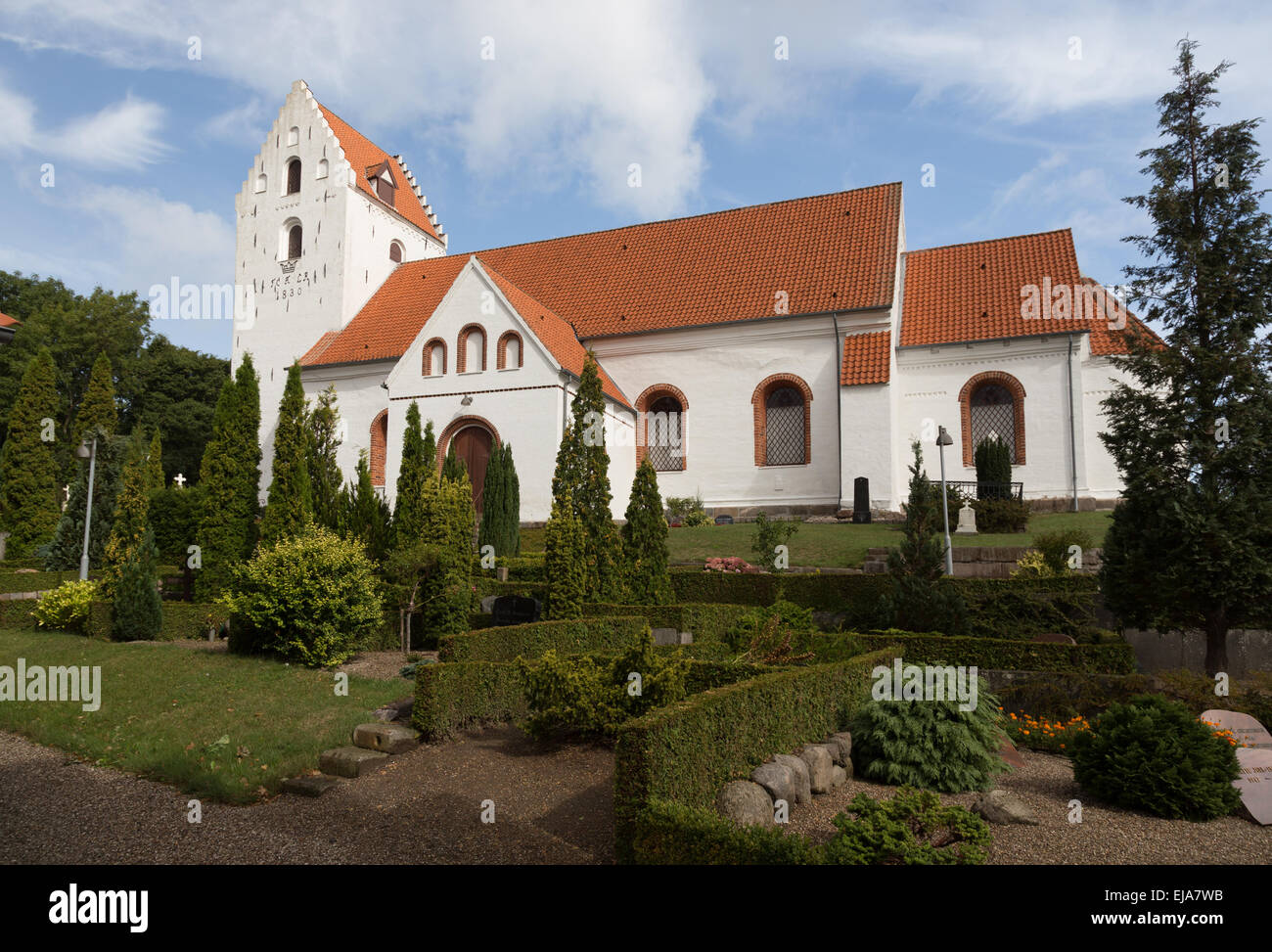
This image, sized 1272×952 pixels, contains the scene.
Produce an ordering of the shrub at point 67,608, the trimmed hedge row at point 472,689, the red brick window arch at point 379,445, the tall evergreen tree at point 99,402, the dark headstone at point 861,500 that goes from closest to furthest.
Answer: the trimmed hedge row at point 472,689
the shrub at point 67,608
the dark headstone at point 861,500
the red brick window arch at point 379,445
the tall evergreen tree at point 99,402

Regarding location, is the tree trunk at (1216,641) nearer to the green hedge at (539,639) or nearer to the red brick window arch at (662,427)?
the green hedge at (539,639)

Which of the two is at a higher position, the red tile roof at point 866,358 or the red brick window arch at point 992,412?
the red tile roof at point 866,358

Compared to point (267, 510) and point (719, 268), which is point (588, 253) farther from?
point (267, 510)

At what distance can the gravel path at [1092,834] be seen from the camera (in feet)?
17.8

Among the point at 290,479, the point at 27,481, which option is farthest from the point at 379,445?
the point at 290,479

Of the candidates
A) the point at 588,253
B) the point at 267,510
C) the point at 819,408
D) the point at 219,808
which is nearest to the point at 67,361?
the point at 588,253

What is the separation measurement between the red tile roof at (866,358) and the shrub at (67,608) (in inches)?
707

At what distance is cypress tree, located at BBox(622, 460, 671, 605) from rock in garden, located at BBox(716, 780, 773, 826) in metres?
7.38

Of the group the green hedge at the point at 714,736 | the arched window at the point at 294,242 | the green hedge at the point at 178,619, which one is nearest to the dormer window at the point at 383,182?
the arched window at the point at 294,242

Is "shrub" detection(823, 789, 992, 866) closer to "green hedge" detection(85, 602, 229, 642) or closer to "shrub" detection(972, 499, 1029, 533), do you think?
"green hedge" detection(85, 602, 229, 642)

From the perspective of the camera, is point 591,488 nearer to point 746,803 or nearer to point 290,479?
point 290,479

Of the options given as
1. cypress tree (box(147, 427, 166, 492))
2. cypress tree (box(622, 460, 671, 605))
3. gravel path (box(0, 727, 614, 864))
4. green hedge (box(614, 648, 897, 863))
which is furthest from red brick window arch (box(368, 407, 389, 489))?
green hedge (box(614, 648, 897, 863))

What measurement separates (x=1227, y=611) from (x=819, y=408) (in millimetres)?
13728

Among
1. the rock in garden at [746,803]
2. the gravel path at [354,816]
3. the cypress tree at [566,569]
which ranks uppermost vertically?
the cypress tree at [566,569]
